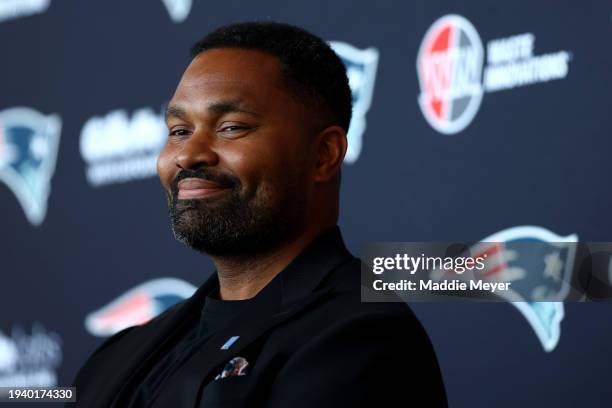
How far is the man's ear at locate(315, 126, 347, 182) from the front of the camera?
4.22 feet

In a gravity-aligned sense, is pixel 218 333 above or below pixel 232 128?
below

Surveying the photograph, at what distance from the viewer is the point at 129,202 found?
98.0 inches

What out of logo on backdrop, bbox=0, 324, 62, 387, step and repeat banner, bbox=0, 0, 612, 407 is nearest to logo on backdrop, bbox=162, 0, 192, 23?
step and repeat banner, bbox=0, 0, 612, 407

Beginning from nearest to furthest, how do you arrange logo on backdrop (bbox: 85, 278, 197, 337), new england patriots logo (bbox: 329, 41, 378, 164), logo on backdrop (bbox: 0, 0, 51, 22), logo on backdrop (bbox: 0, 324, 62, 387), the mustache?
1. the mustache
2. new england patriots logo (bbox: 329, 41, 378, 164)
3. logo on backdrop (bbox: 85, 278, 197, 337)
4. logo on backdrop (bbox: 0, 324, 62, 387)
5. logo on backdrop (bbox: 0, 0, 51, 22)

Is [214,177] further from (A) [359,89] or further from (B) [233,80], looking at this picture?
(A) [359,89]

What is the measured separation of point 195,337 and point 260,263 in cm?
13

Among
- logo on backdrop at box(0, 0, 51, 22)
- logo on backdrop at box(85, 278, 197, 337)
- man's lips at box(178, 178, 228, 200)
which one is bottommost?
logo on backdrop at box(85, 278, 197, 337)

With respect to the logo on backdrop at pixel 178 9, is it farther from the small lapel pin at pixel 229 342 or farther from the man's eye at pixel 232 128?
the small lapel pin at pixel 229 342

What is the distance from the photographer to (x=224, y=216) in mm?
1212

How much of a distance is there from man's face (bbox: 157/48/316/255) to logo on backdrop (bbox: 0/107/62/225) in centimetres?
143

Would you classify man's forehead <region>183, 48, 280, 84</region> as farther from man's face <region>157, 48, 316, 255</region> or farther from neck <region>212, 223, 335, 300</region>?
neck <region>212, 223, 335, 300</region>

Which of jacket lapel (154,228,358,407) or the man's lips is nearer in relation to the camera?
jacket lapel (154,228,358,407)

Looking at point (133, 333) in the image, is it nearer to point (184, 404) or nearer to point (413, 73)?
point (184, 404)

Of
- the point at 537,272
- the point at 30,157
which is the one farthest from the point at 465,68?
the point at 30,157
